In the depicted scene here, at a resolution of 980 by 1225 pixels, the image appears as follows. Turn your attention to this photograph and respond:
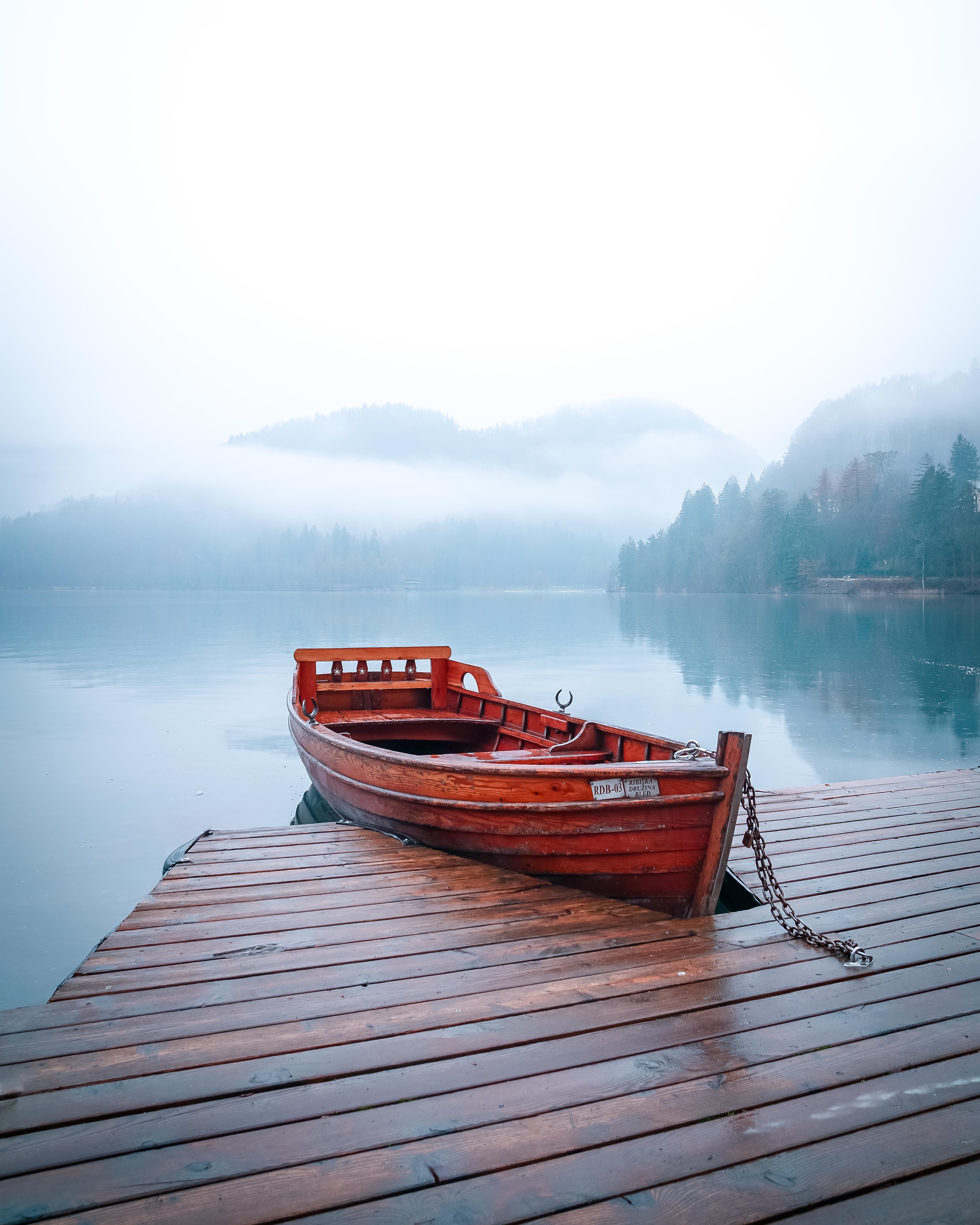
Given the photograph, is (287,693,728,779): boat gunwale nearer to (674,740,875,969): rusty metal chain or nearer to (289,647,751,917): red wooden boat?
(289,647,751,917): red wooden boat

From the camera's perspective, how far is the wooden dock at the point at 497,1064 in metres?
2.28

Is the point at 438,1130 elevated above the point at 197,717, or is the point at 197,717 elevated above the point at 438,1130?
the point at 438,1130

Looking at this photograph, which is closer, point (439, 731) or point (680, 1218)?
point (680, 1218)

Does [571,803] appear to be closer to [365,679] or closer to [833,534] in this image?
[365,679]

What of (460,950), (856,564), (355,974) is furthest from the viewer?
(856,564)

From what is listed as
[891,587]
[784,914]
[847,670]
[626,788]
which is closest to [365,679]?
[626,788]

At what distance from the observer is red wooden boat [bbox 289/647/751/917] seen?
14.0ft

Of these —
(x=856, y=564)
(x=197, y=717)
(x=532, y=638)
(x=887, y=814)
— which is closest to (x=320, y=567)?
(x=856, y=564)

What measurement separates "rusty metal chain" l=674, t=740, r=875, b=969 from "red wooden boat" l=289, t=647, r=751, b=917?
14 cm

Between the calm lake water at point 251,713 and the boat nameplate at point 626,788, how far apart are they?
13.3ft

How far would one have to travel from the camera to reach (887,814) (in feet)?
21.3

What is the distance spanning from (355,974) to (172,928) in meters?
1.21

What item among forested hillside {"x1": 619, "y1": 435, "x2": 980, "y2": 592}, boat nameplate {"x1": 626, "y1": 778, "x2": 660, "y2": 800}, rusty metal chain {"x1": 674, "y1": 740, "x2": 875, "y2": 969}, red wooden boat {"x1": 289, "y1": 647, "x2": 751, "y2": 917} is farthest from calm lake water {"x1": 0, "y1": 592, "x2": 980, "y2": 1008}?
forested hillside {"x1": 619, "y1": 435, "x2": 980, "y2": 592}

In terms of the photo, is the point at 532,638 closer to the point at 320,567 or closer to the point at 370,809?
the point at 370,809
